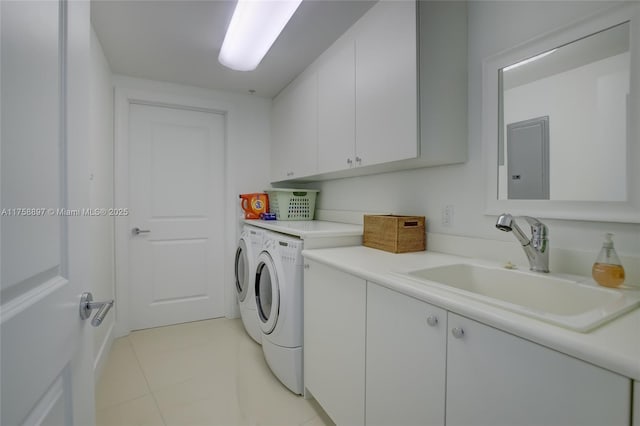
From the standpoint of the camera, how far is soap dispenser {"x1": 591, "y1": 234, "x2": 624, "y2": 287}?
951 mm

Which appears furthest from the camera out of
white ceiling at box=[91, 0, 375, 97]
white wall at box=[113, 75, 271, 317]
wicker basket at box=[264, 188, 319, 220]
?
white wall at box=[113, 75, 271, 317]

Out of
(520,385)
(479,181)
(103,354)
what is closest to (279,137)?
(479,181)

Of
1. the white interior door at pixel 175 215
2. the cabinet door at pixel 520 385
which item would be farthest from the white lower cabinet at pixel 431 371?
the white interior door at pixel 175 215

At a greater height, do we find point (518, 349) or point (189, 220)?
point (189, 220)

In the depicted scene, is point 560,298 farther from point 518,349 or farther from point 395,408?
point 395,408

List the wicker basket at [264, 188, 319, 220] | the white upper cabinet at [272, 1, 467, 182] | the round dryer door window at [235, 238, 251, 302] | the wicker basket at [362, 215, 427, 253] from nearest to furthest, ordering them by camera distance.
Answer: the white upper cabinet at [272, 1, 467, 182], the wicker basket at [362, 215, 427, 253], the round dryer door window at [235, 238, 251, 302], the wicker basket at [264, 188, 319, 220]

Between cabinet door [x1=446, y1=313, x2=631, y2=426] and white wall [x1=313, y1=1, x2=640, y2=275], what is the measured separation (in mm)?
670

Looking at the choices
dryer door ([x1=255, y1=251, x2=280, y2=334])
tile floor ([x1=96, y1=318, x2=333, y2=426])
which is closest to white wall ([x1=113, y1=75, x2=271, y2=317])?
tile floor ([x1=96, y1=318, x2=333, y2=426])

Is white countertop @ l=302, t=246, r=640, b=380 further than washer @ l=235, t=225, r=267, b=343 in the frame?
No

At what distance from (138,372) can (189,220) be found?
1.38m

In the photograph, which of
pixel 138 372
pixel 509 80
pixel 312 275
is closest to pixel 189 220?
pixel 138 372

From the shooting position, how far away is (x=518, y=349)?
72 centimetres

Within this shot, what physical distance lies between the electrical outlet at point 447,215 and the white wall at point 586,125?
46 centimetres

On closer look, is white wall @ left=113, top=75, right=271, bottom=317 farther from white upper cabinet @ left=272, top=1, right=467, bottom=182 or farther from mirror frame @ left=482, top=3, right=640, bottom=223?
mirror frame @ left=482, top=3, right=640, bottom=223
